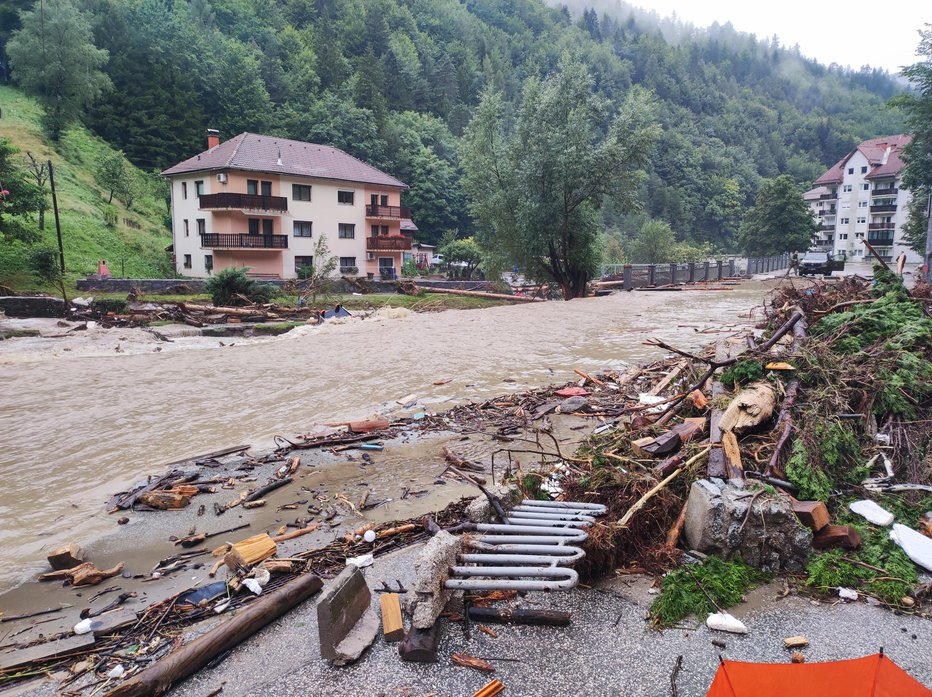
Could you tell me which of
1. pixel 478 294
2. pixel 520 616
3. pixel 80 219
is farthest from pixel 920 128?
pixel 80 219

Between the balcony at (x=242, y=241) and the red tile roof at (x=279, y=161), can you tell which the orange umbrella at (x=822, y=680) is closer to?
the balcony at (x=242, y=241)

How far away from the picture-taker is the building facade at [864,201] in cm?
7338

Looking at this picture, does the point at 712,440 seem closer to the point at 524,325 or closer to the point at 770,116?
the point at 524,325

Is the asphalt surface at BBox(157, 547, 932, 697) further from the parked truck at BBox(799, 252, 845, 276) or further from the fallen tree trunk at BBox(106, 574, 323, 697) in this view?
the parked truck at BBox(799, 252, 845, 276)

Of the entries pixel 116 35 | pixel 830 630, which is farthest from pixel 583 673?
pixel 116 35

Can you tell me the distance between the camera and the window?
139 ft

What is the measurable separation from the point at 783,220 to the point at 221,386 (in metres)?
63.9

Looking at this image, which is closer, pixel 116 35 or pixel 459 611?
pixel 459 611

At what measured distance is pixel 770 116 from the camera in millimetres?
165375

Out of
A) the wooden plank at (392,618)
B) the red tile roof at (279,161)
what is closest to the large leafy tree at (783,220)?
the red tile roof at (279,161)

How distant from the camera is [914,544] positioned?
4.30 meters

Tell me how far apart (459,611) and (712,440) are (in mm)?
2904

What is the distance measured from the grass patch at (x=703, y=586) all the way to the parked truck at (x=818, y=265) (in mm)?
37653

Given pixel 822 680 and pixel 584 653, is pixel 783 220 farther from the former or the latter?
pixel 822 680
